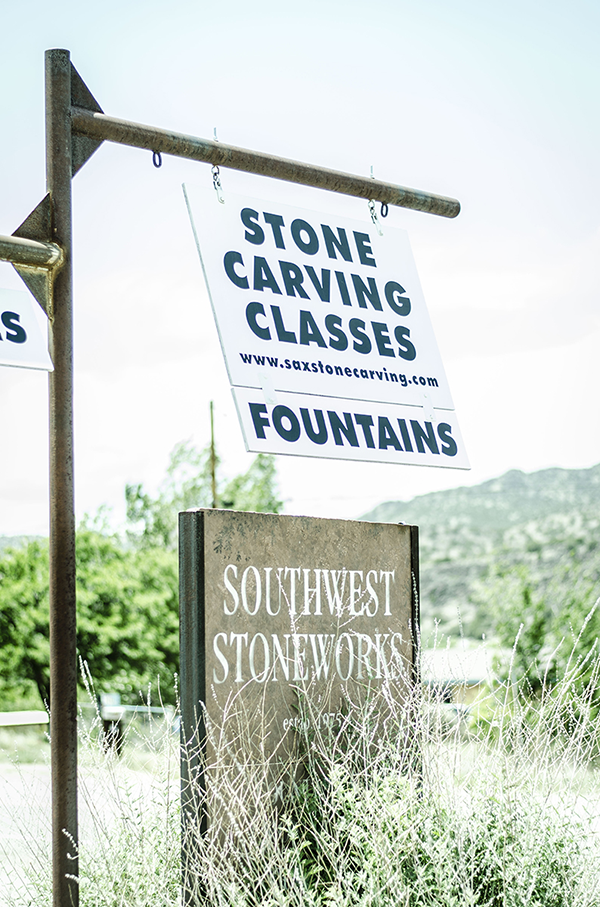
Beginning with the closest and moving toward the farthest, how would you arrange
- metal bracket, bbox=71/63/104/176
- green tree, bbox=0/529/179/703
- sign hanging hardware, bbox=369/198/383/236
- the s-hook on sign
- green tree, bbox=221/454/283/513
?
metal bracket, bbox=71/63/104/176 → the s-hook on sign → sign hanging hardware, bbox=369/198/383/236 → green tree, bbox=0/529/179/703 → green tree, bbox=221/454/283/513

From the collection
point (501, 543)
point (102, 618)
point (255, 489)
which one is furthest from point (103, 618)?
point (501, 543)

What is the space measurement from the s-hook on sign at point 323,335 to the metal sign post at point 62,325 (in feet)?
1.74

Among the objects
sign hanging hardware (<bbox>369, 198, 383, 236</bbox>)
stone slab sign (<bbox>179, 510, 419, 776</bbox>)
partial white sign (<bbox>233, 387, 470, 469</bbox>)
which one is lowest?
stone slab sign (<bbox>179, 510, 419, 776</bbox>)

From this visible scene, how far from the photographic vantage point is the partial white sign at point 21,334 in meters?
3.84

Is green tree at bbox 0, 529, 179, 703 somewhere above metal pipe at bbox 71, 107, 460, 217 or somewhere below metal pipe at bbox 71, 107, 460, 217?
below

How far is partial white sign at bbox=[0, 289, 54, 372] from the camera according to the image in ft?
12.6

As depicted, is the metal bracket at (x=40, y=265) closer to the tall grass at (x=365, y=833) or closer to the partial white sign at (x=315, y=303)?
the partial white sign at (x=315, y=303)

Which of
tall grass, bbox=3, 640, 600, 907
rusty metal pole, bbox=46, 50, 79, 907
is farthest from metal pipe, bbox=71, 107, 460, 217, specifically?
tall grass, bbox=3, 640, 600, 907

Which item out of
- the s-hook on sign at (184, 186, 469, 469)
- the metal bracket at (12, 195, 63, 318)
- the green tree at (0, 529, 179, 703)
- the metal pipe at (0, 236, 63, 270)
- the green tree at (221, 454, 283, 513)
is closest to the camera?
the metal pipe at (0, 236, 63, 270)

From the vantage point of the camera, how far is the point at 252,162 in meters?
4.74

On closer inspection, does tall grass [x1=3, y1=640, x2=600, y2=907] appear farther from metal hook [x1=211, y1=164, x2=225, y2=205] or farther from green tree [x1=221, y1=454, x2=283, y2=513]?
green tree [x1=221, y1=454, x2=283, y2=513]

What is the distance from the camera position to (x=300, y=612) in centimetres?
440

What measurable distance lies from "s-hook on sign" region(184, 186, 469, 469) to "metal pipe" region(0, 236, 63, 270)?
0.67m

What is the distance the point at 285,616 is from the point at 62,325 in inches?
60.8
